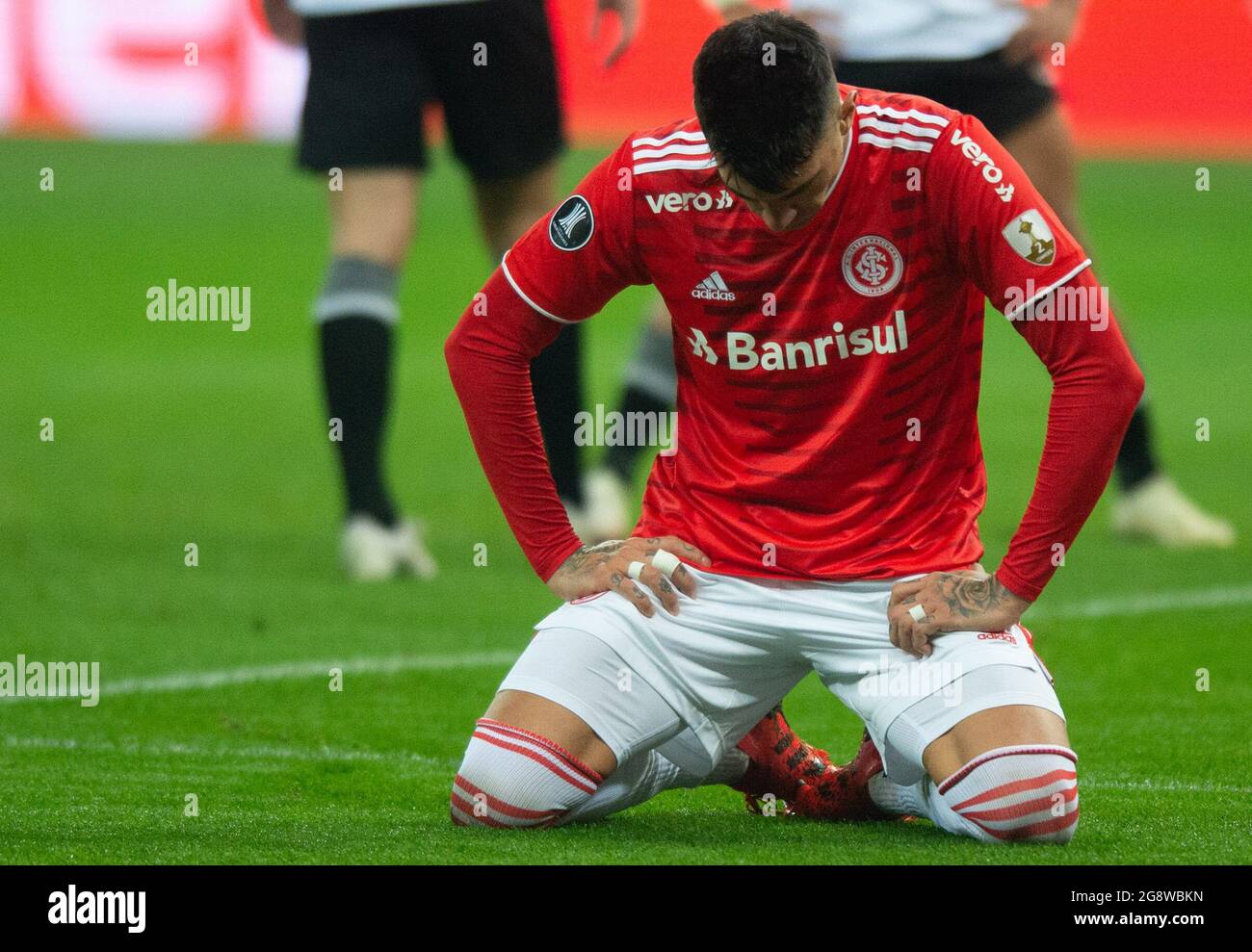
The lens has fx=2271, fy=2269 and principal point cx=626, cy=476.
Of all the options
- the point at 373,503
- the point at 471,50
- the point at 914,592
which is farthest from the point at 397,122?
the point at 914,592

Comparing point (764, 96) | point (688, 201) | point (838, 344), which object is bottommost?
point (838, 344)

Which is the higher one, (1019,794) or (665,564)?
(665,564)

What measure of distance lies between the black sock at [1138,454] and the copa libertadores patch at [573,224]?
342 centimetres

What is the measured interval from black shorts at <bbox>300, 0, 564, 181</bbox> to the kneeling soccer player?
8.05ft

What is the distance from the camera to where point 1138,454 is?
6.73 meters

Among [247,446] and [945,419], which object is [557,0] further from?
[945,419]

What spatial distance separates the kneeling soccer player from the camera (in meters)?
3.40

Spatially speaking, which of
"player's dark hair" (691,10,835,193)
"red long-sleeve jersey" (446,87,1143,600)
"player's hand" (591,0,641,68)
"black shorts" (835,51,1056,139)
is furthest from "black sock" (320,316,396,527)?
"player's dark hair" (691,10,835,193)

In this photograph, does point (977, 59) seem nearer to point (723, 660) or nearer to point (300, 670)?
point (300, 670)

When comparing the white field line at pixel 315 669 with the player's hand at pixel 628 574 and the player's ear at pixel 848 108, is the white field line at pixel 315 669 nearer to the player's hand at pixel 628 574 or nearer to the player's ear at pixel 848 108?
the player's hand at pixel 628 574

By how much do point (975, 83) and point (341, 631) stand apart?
7.47ft

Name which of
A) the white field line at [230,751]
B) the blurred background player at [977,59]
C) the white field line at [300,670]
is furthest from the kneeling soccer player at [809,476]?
the blurred background player at [977,59]

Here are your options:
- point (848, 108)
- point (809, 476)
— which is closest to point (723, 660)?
point (809, 476)

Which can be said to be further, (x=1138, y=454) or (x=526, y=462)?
(x=1138, y=454)
